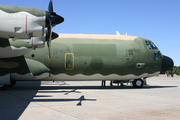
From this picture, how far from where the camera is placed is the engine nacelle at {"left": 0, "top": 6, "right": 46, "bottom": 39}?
7293 mm

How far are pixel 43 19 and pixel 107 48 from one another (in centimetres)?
983

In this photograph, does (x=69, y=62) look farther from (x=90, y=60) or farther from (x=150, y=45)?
(x=150, y=45)

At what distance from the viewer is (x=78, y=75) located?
54.7ft

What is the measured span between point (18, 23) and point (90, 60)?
983 centimetres

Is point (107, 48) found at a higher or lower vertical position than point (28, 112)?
higher

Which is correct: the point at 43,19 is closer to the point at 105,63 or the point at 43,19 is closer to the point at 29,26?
the point at 29,26

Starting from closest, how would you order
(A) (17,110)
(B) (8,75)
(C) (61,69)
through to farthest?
(A) (17,110), (B) (8,75), (C) (61,69)

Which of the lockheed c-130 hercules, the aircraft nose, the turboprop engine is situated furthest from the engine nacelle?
the aircraft nose

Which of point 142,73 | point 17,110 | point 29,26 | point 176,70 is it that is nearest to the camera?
point 29,26

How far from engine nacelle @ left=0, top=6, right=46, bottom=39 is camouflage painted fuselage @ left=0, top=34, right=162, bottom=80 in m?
8.52

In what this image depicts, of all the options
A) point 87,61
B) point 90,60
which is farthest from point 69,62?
point 90,60

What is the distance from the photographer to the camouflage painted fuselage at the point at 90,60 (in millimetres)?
15805

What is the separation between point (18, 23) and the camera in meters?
7.43

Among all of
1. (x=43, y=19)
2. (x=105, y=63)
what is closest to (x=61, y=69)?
(x=105, y=63)
